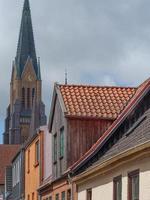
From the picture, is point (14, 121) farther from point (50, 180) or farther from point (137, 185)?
point (137, 185)

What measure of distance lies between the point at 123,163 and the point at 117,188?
1.48m

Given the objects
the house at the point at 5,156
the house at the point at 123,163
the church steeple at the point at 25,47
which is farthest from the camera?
the church steeple at the point at 25,47

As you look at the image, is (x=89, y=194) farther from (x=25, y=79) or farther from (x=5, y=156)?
(x=25, y=79)

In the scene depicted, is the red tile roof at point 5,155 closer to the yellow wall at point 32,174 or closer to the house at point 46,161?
the yellow wall at point 32,174

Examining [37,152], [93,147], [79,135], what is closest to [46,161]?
[37,152]

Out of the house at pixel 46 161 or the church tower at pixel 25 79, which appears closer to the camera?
the house at pixel 46 161

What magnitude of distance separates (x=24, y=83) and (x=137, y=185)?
150 metres

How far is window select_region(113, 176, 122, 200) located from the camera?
1884cm

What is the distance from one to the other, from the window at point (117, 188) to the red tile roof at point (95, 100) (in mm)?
7678

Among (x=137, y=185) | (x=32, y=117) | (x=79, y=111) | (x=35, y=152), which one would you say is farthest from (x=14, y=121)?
(x=137, y=185)

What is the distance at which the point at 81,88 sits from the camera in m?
29.7

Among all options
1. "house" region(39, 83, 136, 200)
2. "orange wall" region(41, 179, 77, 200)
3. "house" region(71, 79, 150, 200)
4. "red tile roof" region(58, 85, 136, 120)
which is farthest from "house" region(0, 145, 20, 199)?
"house" region(71, 79, 150, 200)

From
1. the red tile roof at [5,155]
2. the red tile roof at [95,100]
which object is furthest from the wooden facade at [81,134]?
the red tile roof at [5,155]

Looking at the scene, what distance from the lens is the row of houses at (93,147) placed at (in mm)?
17547
